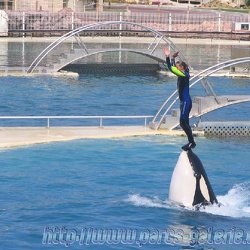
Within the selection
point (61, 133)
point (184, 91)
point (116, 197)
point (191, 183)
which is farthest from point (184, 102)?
point (61, 133)

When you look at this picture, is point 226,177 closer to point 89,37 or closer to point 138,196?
point 138,196

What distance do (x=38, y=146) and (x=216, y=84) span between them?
22519 mm

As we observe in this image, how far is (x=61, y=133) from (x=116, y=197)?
768 cm

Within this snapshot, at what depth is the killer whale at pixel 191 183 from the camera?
1941cm

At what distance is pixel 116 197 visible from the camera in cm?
2300

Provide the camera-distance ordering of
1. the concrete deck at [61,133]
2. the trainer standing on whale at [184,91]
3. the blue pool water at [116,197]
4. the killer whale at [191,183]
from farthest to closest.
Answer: the concrete deck at [61,133]
the trainer standing on whale at [184,91]
the blue pool water at [116,197]
the killer whale at [191,183]

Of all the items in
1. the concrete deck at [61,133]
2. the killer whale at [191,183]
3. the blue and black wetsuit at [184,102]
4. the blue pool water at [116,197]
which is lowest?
the blue pool water at [116,197]

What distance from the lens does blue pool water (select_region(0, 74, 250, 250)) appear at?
19.8 meters

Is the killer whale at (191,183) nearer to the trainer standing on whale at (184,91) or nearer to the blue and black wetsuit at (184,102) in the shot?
the trainer standing on whale at (184,91)

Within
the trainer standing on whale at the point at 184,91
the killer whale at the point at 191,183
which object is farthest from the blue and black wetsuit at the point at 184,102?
the killer whale at the point at 191,183

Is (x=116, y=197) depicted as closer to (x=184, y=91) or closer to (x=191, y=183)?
(x=184, y=91)

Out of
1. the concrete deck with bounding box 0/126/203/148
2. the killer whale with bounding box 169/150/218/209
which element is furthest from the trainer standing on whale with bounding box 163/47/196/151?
the concrete deck with bounding box 0/126/203/148

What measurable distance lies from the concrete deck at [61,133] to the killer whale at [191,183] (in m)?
9.43

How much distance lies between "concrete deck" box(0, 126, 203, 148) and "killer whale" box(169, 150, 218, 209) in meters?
9.43
